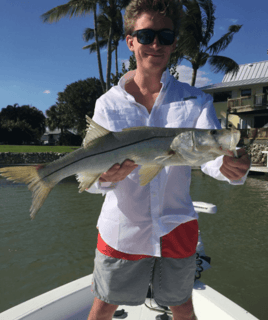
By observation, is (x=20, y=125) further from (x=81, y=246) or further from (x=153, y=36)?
(x=153, y=36)

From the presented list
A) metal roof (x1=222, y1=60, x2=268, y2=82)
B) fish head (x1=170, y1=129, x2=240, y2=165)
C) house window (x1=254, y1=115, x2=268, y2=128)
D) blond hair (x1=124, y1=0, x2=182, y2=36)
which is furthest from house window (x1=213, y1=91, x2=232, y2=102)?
fish head (x1=170, y1=129, x2=240, y2=165)

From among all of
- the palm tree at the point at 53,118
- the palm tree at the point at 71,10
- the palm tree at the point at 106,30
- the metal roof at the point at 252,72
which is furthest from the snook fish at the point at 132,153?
the palm tree at the point at 53,118

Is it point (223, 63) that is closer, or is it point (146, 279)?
point (146, 279)

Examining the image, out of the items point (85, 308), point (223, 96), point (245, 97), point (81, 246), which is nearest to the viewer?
point (85, 308)

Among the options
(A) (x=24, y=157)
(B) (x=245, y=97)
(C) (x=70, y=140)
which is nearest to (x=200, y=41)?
(B) (x=245, y=97)

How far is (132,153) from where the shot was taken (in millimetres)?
1626

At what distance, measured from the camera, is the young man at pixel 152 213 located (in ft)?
6.36

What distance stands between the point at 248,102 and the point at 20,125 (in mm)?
39182

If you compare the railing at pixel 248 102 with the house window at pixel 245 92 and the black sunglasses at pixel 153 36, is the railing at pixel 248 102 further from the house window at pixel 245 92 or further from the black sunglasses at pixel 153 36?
the black sunglasses at pixel 153 36

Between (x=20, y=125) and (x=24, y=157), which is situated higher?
(x=20, y=125)

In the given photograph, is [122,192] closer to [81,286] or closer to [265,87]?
[81,286]

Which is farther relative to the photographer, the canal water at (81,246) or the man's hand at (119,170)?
the canal water at (81,246)

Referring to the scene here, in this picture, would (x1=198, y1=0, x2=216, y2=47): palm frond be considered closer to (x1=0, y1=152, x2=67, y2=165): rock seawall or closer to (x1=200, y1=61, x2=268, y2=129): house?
(x1=200, y1=61, x2=268, y2=129): house

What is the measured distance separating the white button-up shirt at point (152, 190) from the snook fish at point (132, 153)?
29cm
